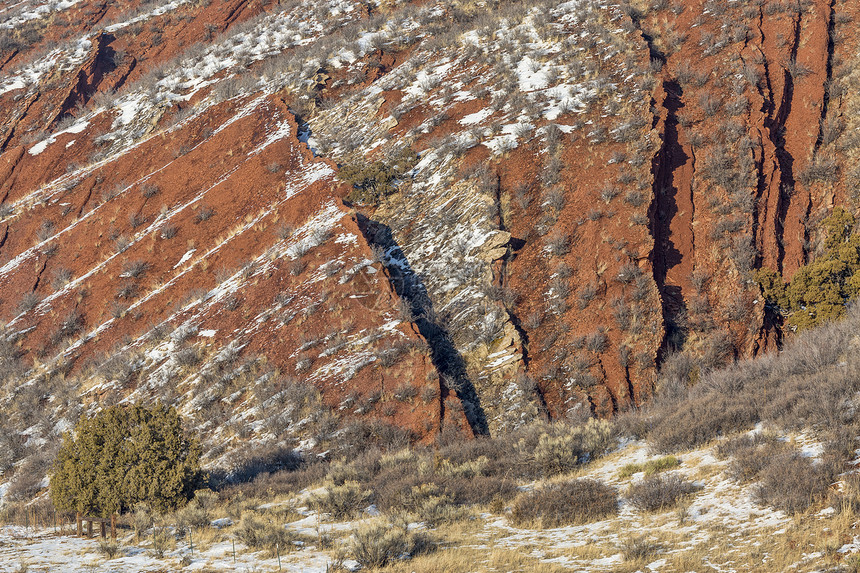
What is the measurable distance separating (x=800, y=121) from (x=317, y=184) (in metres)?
17.4

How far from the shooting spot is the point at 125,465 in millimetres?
13008

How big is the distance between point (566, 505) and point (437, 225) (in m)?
A: 13.0

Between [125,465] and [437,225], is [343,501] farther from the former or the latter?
[437,225]

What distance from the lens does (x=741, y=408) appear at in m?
11.2

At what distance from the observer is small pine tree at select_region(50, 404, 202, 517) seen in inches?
498

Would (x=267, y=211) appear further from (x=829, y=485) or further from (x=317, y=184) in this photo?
(x=829, y=485)

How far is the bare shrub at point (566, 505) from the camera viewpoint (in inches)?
381

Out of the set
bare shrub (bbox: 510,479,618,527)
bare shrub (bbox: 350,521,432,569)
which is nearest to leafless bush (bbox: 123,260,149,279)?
bare shrub (bbox: 350,521,432,569)

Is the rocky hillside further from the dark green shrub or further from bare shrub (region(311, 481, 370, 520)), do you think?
bare shrub (region(311, 481, 370, 520))

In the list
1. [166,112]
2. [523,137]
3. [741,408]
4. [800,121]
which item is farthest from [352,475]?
[166,112]

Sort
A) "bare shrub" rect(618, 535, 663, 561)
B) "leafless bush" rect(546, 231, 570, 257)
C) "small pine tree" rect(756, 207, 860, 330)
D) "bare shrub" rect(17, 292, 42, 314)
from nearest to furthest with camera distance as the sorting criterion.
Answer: "bare shrub" rect(618, 535, 663, 561) < "small pine tree" rect(756, 207, 860, 330) < "leafless bush" rect(546, 231, 570, 257) < "bare shrub" rect(17, 292, 42, 314)

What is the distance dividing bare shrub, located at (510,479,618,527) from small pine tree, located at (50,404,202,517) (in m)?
6.91

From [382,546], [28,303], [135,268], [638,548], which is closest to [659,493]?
[638,548]

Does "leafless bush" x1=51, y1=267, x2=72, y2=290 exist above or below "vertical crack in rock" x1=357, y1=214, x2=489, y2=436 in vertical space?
above
